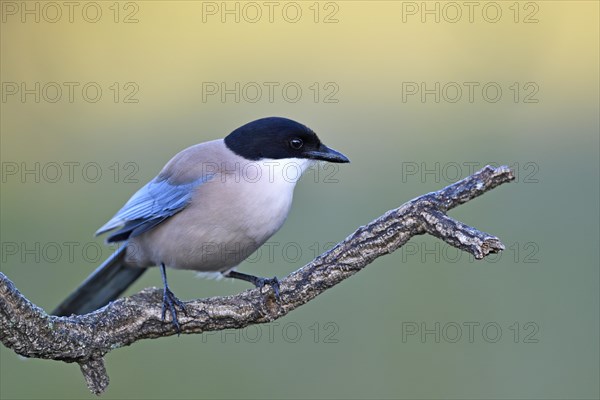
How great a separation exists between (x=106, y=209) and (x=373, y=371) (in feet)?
8.20

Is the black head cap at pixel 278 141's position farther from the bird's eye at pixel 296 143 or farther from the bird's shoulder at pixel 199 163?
the bird's shoulder at pixel 199 163

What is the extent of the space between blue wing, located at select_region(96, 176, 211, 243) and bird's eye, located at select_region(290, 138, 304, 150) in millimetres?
477

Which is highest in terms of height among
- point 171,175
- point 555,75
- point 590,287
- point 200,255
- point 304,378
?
point 555,75

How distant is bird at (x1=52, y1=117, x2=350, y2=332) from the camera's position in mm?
4871

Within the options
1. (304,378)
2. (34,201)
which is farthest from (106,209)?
(304,378)

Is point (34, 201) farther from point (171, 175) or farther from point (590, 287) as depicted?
point (590, 287)

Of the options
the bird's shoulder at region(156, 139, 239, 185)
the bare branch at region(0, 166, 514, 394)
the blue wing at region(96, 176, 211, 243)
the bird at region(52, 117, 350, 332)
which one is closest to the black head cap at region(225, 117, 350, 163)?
the bird at region(52, 117, 350, 332)

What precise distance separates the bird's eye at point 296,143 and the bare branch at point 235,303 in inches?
39.7

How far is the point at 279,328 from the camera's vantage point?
625cm

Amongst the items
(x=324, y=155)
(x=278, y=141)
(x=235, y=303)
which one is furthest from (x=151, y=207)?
(x=235, y=303)

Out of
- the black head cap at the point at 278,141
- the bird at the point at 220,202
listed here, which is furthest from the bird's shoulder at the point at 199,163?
the black head cap at the point at 278,141

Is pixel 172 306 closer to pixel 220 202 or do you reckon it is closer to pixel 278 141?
pixel 220 202

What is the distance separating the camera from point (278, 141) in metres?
4.98

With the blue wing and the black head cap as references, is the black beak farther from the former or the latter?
the blue wing
